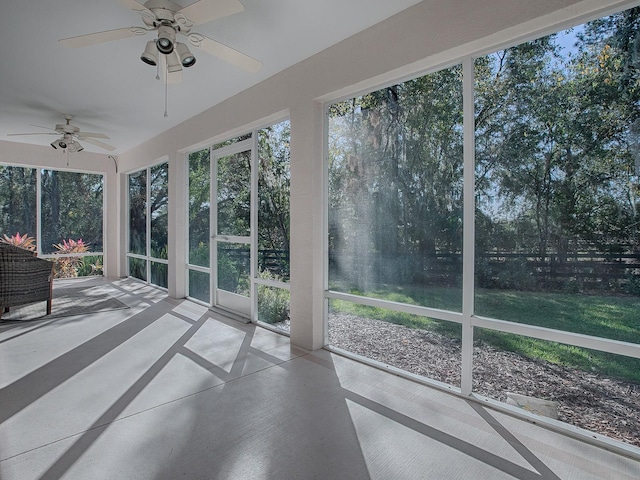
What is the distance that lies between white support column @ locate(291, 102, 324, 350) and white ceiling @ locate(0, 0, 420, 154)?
0.65 m

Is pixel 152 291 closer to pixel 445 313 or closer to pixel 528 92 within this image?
pixel 445 313

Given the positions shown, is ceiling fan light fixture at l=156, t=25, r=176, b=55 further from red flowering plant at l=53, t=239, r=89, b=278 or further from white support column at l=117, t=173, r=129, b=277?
red flowering plant at l=53, t=239, r=89, b=278

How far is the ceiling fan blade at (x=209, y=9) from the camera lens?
6.16ft

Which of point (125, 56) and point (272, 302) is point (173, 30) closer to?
point (125, 56)

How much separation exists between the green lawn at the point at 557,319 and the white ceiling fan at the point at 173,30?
226 centimetres

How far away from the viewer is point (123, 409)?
2.15 meters

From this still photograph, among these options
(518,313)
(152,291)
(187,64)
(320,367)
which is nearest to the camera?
(518,313)

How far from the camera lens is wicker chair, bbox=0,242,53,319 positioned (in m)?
3.97

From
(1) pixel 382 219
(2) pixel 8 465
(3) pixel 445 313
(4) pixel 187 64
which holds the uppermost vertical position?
(4) pixel 187 64

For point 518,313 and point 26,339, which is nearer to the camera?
point 518,313

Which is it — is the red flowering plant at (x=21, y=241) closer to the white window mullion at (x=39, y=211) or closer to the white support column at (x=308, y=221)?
the white window mullion at (x=39, y=211)

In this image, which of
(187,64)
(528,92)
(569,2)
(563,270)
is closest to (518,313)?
(563,270)

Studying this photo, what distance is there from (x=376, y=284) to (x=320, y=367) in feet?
2.74

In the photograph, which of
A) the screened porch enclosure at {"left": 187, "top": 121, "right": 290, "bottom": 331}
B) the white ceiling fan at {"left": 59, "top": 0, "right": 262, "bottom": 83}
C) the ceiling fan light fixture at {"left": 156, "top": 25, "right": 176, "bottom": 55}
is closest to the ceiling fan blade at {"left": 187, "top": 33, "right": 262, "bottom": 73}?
the white ceiling fan at {"left": 59, "top": 0, "right": 262, "bottom": 83}
